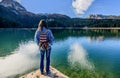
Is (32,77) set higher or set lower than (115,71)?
higher

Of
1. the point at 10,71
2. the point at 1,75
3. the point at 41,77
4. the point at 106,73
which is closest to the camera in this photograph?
the point at 41,77

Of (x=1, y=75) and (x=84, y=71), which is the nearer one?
(x=1, y=75)

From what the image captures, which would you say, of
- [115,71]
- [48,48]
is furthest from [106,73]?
[48,48]

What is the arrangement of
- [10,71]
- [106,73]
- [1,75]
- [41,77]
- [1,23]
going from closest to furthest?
1. [41,77]
2. [1,75]
3. [10,71]
4. [106,73]
5. [1,23]

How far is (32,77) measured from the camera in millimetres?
11180

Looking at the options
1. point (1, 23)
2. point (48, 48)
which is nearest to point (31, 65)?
Result: point (48, 48)

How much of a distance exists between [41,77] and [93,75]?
12595 millimetres

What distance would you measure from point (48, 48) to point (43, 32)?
0.89 metres

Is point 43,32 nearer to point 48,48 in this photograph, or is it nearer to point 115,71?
point 48,48

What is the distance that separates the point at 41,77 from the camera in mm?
11117

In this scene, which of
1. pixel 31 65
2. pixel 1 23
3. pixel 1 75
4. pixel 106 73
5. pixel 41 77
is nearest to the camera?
pixel 41 77

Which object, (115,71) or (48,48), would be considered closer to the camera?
(48,48)

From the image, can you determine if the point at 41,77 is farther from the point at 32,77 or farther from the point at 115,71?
the point at 115,71

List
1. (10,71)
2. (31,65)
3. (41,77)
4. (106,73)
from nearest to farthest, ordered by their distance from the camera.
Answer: (41,77) → (10,71) → (106,73) → (31,65)
